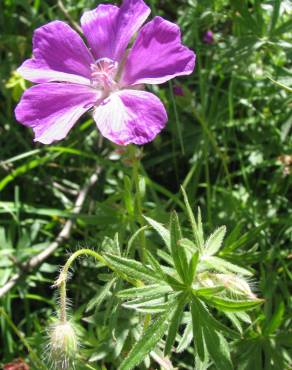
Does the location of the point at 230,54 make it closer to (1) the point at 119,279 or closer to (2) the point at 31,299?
(1) the point at 119,279

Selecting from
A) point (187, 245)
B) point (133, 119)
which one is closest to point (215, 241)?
point (187, 245)

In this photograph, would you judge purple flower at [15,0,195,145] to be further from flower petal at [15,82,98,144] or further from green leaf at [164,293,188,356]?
green leaf at [164,293,188,356]

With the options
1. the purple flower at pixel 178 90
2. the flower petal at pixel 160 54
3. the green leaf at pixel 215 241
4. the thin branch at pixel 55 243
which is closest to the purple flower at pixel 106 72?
the flower petal at pixel 160 54

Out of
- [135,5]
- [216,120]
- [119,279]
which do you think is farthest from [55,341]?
[216,120]

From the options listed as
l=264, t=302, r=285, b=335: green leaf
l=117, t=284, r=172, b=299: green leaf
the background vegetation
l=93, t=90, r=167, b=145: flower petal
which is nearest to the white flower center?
l=93, t=90, r=167, b=145: flower petal

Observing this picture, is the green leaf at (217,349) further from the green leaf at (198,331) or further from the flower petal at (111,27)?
the flower petal at (111,27)
